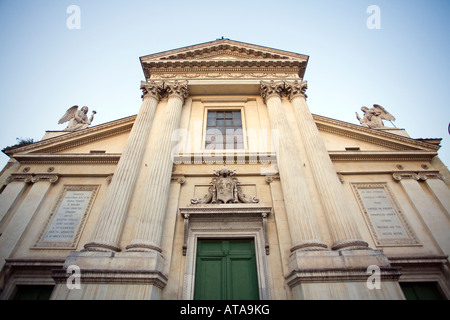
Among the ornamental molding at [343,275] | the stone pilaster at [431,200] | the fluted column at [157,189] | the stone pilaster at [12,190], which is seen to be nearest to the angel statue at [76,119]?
the stone pilaster at [12,190]

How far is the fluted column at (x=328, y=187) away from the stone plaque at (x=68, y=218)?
7743 millimetres

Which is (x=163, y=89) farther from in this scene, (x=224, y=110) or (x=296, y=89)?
(x=296, y=89)

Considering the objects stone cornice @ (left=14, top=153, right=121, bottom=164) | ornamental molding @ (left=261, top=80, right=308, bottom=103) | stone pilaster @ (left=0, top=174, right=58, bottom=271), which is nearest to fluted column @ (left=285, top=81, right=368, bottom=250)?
ornamental molding @ (left=261, top=80, right=308, bottom=103)

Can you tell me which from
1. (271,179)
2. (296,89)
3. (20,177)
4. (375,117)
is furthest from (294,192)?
(20,177)

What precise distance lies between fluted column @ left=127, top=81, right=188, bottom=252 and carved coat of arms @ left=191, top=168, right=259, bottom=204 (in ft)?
3.53

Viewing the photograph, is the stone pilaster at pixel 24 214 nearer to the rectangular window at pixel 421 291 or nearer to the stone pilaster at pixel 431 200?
the rectangular window at pixel 421 291

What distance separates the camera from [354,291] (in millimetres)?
4602

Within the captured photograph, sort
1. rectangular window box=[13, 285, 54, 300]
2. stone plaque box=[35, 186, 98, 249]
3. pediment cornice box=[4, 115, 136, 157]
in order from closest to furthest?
rectangular window box=[13, 285, 54, 300]
stone plaque box=[35, 186, 98, 249]
pediment cornice box=[4, 115, 136, 157]

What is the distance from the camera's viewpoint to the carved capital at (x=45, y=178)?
835cm

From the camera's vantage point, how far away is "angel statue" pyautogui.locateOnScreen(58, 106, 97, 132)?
10749 millimetres

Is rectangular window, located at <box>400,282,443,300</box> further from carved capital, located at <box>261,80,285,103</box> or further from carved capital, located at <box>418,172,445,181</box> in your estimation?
carved capital, located at <box>261,80,285,103</box>

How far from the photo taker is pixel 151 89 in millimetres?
9453

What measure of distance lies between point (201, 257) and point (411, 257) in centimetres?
615
